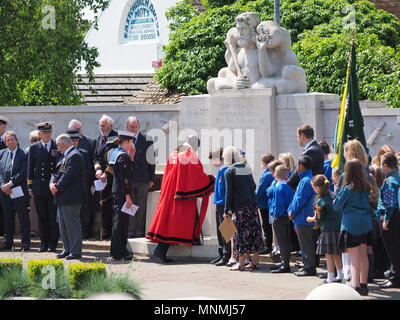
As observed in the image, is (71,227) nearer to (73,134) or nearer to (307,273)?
(73,134)

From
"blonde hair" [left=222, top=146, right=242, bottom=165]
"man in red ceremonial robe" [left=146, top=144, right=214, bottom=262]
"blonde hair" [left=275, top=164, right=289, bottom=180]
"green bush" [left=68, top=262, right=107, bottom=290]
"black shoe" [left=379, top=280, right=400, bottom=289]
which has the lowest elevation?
"black shoe" [left=379, top=280, right=400, bottom=289]

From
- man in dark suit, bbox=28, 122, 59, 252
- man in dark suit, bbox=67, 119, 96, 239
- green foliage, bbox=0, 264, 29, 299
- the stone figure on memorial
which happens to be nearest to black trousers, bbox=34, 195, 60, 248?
man in dark suit, bbox=28, 122, 59, 252

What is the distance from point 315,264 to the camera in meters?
13.7

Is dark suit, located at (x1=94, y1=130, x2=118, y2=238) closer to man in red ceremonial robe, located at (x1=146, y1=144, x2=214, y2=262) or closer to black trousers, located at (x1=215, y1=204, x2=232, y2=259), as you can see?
man in red ceremonial robe, located at (x1=146, y1=144, x2=214, y2=262)

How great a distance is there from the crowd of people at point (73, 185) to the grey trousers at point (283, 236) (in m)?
2.38

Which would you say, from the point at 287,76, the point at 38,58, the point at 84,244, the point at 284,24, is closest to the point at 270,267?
the point at 84,244

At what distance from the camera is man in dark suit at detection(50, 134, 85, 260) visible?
15.4 m

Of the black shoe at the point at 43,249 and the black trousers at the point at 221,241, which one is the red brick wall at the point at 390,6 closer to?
the black shoe at the point at 43,249

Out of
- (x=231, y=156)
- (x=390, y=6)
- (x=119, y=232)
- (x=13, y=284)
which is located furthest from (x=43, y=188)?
(x=390, y=6)

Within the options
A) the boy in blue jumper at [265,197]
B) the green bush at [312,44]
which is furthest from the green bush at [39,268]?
the green bush at [312,44]

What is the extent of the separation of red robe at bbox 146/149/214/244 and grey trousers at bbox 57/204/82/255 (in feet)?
3.44

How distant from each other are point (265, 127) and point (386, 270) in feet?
17.2

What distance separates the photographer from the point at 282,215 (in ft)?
45.4

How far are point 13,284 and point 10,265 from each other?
60cm
